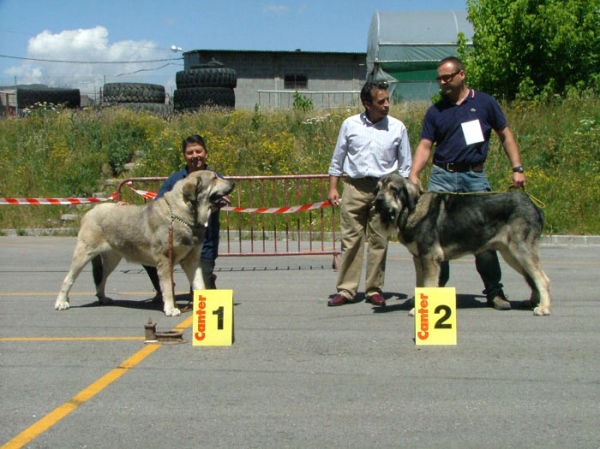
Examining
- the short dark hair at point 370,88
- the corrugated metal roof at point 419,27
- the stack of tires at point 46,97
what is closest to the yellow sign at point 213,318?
the short dark hair at point 370,88

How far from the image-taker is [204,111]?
83.4 ft

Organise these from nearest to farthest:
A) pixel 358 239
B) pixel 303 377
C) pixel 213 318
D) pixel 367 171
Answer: pixel 303 377 < pixel 213 318 < pixel 367 171 < pixel 358 239

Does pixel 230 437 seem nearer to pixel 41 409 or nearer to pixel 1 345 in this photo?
pixel 41 409

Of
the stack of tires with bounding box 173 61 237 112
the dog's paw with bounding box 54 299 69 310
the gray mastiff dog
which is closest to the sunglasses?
the gray mastiff dog

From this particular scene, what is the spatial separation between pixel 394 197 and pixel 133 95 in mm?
23466

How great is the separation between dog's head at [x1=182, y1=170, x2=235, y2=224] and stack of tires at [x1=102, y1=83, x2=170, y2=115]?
2119 cm

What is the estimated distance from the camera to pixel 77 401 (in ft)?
18.1

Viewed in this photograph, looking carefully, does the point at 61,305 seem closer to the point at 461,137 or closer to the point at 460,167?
the point at 460,167

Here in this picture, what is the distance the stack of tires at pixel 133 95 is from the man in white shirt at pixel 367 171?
69.4ft

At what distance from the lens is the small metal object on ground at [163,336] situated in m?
7.07

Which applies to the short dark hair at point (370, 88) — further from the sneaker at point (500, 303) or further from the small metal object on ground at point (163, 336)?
the small metal object on ground at point (163, 336)

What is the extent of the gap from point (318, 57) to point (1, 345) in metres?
38.7

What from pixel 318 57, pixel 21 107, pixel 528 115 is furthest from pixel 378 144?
pixel 318 57

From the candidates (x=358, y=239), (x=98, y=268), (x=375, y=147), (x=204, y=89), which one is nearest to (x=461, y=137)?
(x=375, y=147)
